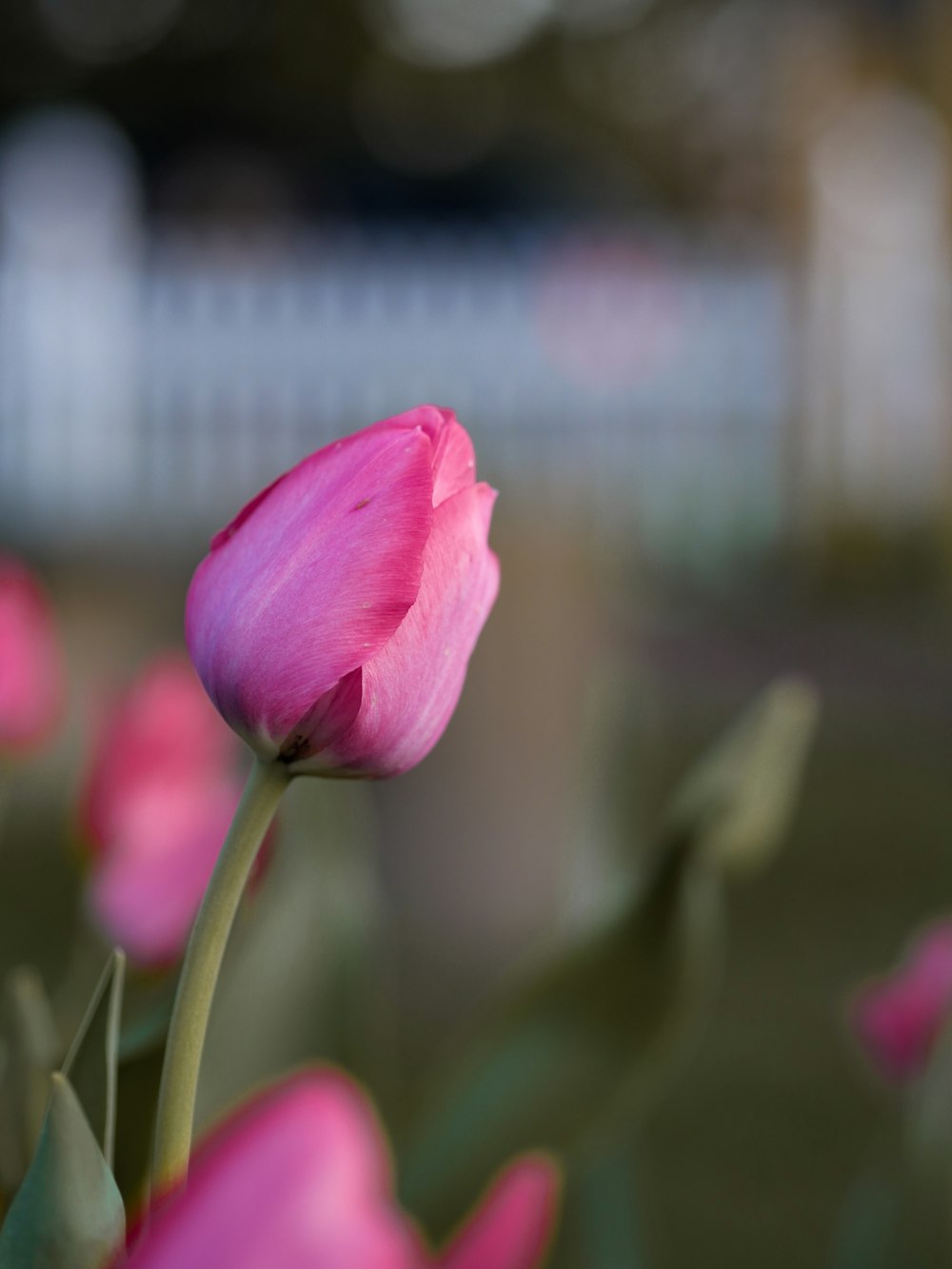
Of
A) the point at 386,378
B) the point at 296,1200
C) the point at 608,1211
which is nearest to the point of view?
the point at 296,1200

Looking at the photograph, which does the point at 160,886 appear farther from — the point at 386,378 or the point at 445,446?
the point at 386,378

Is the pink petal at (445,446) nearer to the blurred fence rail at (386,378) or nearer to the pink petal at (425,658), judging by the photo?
the pink petal at (425,658)

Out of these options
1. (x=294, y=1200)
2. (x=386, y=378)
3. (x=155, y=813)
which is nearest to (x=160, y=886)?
(x=155, y=813)

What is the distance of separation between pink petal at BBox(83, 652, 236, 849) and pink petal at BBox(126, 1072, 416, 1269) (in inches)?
7.9

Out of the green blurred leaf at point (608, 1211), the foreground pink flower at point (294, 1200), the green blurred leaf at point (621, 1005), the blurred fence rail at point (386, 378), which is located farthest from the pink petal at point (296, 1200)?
the blurred fence rail at point (386, 378)

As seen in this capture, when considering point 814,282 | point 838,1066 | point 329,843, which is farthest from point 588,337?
point 329,843

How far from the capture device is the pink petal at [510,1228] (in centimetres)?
12

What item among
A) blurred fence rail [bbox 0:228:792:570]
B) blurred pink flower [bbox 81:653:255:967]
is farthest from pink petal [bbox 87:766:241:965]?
blurred fence rail [bbox 0:228:792:570]

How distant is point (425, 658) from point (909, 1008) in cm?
13

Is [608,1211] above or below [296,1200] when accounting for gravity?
below

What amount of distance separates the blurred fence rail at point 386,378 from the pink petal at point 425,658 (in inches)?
157

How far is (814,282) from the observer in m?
4.60

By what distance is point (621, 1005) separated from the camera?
9.2 inches

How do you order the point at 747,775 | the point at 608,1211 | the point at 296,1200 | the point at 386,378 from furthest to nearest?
1. the point at 386,378
2. the point at 608,1211
3. the point at 747,775
4. the point at 296,1200
